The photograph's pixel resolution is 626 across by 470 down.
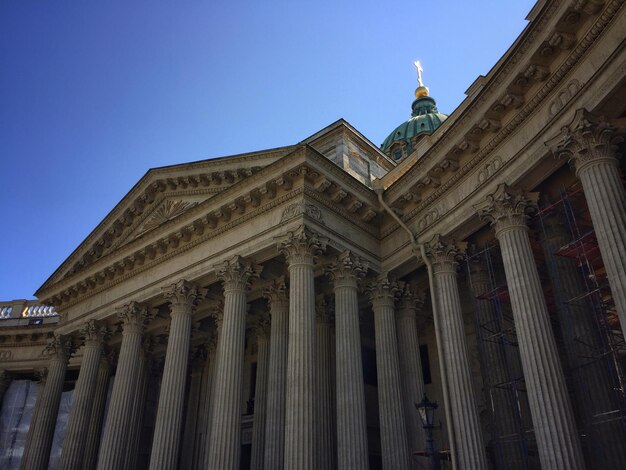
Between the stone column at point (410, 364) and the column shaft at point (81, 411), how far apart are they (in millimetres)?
12312

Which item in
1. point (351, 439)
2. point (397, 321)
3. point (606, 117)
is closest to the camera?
point (606, 117)

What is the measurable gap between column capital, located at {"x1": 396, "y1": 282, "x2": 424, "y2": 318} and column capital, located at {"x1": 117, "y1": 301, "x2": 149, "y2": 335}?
9647 millimetres

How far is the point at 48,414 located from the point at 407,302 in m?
15.7

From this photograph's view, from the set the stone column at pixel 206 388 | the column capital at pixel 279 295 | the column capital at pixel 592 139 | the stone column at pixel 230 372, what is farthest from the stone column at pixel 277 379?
the column capital at pixel 592 139

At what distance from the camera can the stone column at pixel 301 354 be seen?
13.3 m

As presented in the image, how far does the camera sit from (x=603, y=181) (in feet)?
35.3

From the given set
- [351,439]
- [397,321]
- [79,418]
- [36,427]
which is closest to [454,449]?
[351,439]

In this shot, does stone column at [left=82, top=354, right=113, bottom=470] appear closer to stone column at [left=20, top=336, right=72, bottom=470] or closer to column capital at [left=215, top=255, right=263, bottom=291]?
stone column at [left=20, top=336, right=72, bottom=470]

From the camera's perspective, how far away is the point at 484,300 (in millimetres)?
15836

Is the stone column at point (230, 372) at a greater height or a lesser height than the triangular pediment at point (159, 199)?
lesser

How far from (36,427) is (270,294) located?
1227 centimetres

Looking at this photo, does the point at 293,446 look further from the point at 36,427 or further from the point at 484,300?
the point at 36,427

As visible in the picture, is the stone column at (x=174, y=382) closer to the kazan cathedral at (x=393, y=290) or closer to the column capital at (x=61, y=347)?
the kazan cathedral at (x=393, y=290)

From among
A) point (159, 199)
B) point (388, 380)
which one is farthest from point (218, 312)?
point (388, 380)
